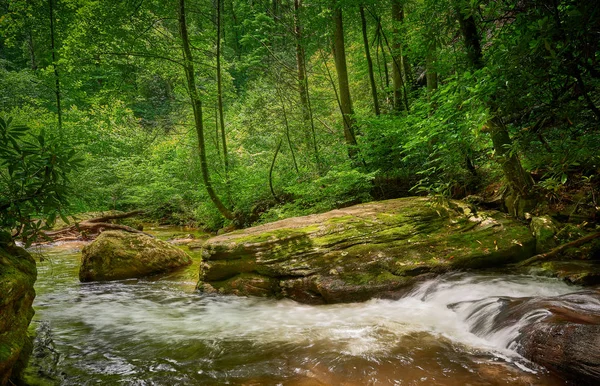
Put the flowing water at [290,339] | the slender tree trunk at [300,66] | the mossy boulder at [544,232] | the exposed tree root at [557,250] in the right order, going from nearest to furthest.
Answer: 1. the flowing water at [290,339]
2. the exposed tree root at [557,250]
3. the mossy boulder at [544,232]
4. the slender tree trunk at [300,66]

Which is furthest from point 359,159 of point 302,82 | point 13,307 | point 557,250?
point 13,307

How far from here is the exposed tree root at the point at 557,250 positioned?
163 inches

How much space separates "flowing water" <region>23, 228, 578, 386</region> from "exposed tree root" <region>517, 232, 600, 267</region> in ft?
1.51

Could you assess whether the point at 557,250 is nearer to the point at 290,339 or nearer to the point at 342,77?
the point at 290,339

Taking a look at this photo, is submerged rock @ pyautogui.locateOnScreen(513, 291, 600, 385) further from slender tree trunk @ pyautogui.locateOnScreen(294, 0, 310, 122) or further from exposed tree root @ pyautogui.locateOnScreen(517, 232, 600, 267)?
slender tree trunk @ pyautogui.locateOnScreen(294, 0, 310, 122)

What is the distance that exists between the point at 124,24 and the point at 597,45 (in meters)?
10.3

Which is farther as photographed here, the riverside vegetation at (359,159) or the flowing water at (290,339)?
the flowing water at (290,339)

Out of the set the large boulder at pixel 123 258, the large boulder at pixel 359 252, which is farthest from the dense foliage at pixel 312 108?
the large boulder at pixel 123 258

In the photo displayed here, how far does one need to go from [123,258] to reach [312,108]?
25.8 feet

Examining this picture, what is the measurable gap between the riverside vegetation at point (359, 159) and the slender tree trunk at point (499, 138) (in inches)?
1.1

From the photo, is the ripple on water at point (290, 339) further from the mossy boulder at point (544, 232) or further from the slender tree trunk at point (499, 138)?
the slender tree trunk at point (499, 138)

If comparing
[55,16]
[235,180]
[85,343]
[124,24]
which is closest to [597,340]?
[85,343]

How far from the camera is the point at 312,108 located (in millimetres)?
11516

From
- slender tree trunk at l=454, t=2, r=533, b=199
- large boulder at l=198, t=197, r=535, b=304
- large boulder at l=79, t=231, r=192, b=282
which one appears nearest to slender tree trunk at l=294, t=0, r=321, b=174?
large boulder at l=198, t=197, r=535, b=304
